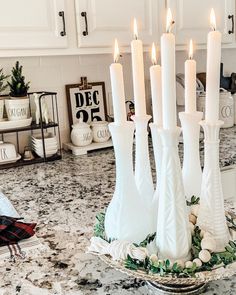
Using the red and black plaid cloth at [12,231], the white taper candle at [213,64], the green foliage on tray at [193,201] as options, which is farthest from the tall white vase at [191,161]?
the red and black plaid cloth at [12,231]

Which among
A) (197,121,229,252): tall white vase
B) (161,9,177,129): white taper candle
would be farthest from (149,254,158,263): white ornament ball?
(161,9,177,129): white taper candle

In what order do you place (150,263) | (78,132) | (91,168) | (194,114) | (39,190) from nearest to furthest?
(150,263)
(194,114)
(39,190)
(91,168)
(78,132)

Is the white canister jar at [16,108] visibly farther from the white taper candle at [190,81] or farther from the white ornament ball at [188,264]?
the white ornament ball at [188,264]

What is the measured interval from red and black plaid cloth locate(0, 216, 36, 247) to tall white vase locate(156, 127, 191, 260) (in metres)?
0.45

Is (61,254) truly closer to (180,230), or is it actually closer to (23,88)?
(180,230)

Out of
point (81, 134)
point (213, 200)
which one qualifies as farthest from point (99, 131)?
point (213, 200)

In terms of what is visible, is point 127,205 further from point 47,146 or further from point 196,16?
point 196,16

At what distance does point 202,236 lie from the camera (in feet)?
2.27

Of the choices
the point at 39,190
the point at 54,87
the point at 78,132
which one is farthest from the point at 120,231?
the point at 54,87

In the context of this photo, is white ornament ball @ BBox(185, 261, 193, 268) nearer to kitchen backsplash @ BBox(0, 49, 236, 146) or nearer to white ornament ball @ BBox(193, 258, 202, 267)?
white ornament ball @ BBox(193, 258, 202, 267)

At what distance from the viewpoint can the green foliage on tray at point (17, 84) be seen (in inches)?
70.3

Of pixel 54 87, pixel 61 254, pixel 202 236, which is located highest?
pixel 54 87

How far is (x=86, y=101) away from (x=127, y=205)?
145 centimetres

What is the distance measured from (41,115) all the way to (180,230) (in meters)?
1.26
